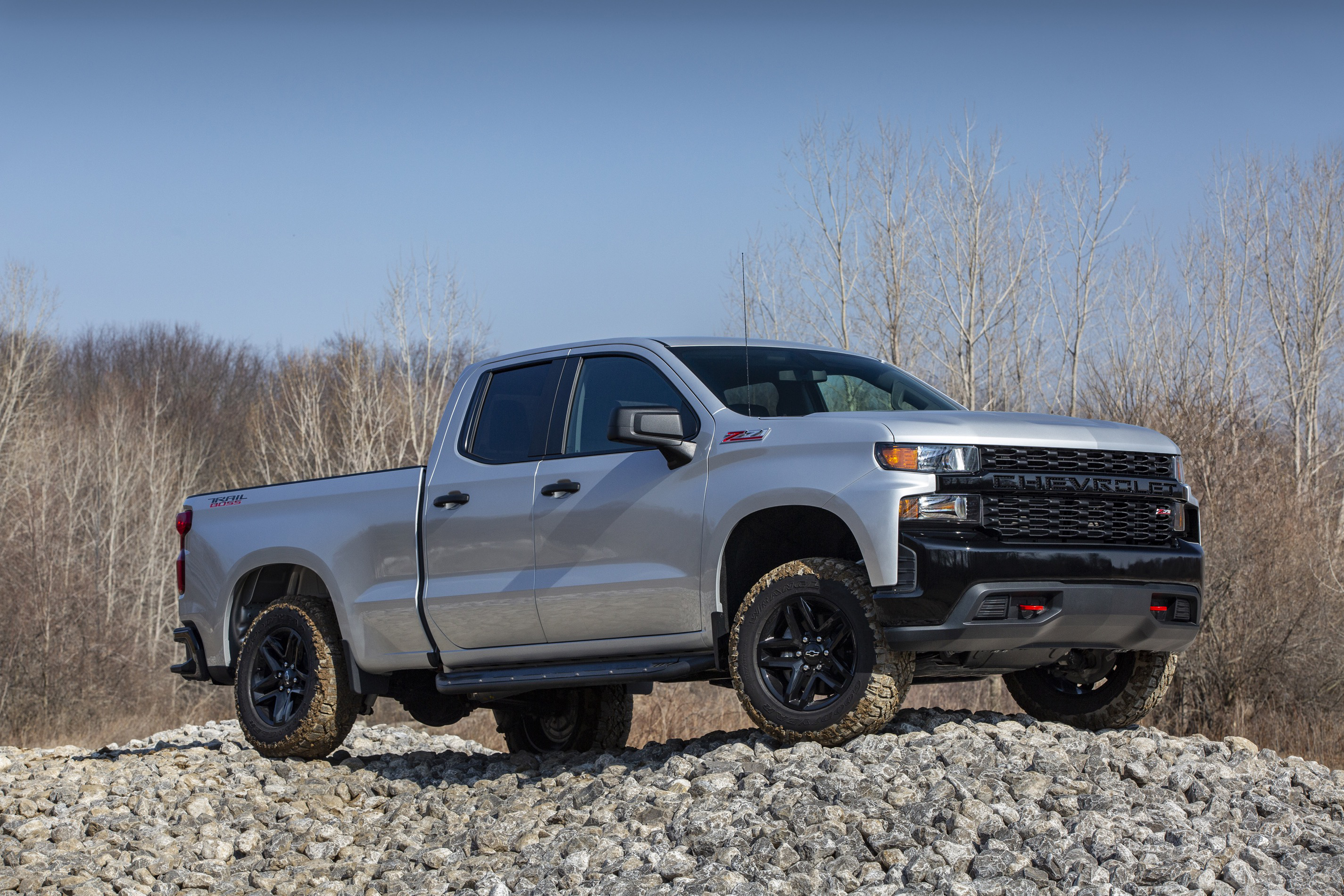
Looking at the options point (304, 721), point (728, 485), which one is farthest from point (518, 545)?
point (304, 721)

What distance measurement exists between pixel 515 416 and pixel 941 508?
107 inches

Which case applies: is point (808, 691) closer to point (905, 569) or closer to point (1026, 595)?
point (905, 569)

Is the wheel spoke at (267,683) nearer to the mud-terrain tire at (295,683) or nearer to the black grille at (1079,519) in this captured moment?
the mud-terrain tire at (295,683)

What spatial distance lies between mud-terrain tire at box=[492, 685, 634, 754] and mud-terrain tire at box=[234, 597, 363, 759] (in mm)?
1466

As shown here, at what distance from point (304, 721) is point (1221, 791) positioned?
5.21m

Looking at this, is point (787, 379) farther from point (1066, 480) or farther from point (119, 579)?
point (119, 579)

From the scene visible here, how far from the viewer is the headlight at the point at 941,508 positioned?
6.04 m

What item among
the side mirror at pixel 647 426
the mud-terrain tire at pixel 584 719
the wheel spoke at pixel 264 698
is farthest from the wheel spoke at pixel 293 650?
the side mirror at pixel 647 426

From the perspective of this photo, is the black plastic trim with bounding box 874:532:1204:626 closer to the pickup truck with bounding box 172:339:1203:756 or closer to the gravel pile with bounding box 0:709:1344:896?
the pickup truck with bounding box 172:339:1203:756

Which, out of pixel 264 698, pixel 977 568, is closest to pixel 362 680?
pixel 264 698

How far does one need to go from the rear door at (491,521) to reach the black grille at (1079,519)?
100 inches

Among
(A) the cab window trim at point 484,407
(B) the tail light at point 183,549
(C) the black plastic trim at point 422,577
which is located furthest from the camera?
(B) the tail light at point 183,549

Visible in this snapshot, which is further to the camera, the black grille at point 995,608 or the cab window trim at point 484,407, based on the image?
the cab window trim at point 484,407

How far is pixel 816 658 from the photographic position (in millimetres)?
6379
